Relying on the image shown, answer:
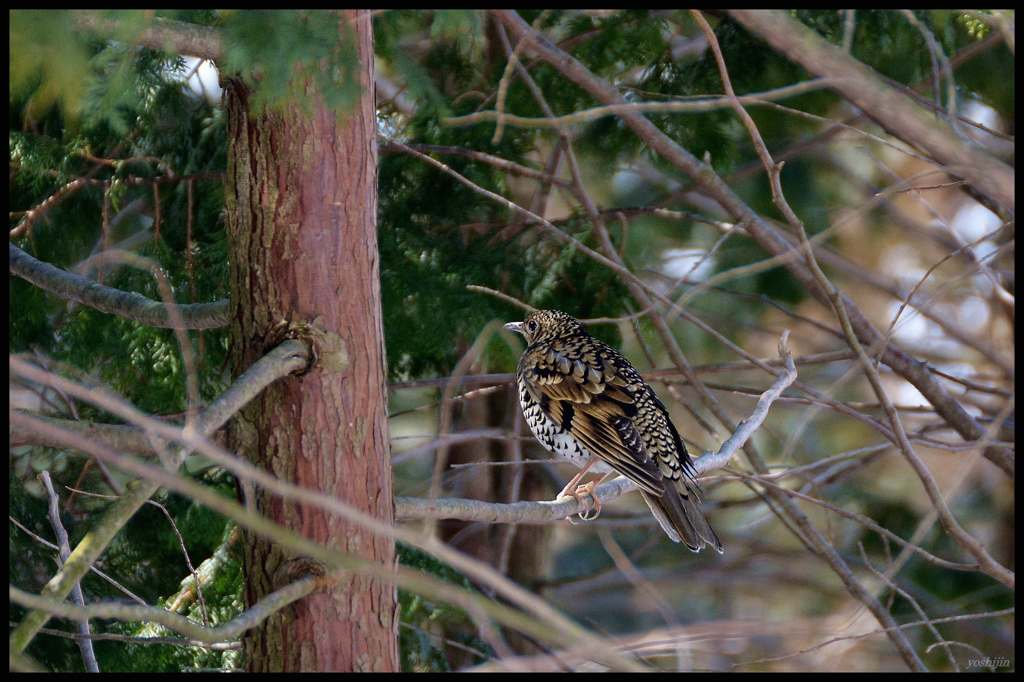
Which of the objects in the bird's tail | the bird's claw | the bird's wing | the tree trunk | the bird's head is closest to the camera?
the tree trunk

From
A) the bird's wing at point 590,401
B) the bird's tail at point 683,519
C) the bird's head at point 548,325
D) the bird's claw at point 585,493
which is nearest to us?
the bird's tail at point 683,519

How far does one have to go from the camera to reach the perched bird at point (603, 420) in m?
2.88

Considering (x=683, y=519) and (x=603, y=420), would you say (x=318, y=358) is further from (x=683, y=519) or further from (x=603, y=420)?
(x=683, y=519)

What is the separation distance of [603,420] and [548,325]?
0.57m

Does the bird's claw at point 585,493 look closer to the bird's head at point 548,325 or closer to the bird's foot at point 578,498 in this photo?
the bird's foot at point 578,498

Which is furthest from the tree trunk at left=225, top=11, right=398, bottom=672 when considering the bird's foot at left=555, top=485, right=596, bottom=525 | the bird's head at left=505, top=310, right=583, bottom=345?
the bird's head at left=505, top=310, right=583, bottom=345

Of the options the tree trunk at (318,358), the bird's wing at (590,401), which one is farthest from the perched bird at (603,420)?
the tree trunk at (318,358)

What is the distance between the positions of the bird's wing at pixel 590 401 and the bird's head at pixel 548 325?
5.7 inches

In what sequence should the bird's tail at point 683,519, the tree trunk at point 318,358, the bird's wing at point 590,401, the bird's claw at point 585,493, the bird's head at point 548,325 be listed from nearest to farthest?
the tree trunk at point 318,358 < the bird's tail at point 683,519 < the bird's wing at point 590,401 < the bird's claw at point 585,493 < the bird's head at point 548,325

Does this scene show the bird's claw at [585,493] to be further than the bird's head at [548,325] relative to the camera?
No

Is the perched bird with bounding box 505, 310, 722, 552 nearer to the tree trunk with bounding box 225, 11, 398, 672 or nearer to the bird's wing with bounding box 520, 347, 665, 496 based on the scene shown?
the bird's wing with bounding box 520, 347, 665, 496

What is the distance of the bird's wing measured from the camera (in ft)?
9.75

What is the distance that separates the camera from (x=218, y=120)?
3533 mm
